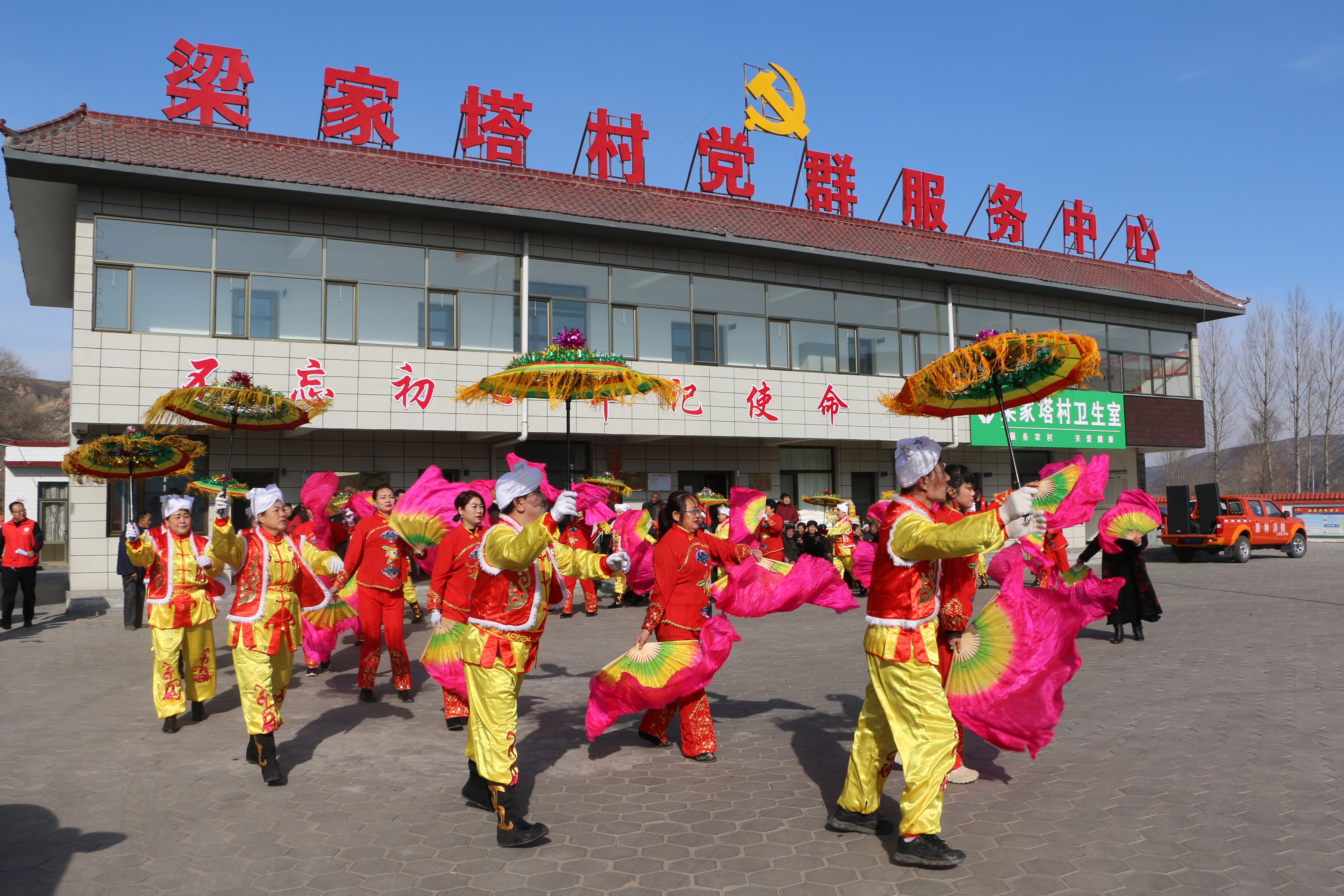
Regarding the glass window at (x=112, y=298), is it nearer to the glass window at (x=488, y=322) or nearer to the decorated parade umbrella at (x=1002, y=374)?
the glass window at (x=488, y=322)

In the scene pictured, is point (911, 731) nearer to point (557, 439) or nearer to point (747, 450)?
point (557, 439)

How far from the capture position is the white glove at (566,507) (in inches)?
159

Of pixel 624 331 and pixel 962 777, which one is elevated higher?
pixel 624 331

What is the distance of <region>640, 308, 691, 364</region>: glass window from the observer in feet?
63.0

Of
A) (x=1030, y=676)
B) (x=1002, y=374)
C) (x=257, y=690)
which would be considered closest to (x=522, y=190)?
(x=1002, y=374)

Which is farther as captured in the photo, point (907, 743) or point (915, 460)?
point (915, 460)

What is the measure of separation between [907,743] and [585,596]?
9.33 m

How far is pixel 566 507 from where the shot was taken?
159 inches

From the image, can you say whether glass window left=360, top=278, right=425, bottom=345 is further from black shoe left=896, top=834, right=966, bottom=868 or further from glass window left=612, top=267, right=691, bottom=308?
black shoe left=896, top=834, right=966, bottom=868

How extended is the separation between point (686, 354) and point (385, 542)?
12.3 m

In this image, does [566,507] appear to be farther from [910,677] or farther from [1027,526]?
[1027,526]

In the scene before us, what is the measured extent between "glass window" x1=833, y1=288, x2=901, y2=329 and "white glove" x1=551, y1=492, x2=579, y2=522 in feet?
60.0

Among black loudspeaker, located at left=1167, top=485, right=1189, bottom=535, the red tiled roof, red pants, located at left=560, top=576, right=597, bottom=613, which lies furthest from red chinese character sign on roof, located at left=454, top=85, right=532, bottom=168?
black loudspeaker, located at left=1167, top=485, right=1189, bottom=535

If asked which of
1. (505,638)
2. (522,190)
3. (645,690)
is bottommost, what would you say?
(645,690)
